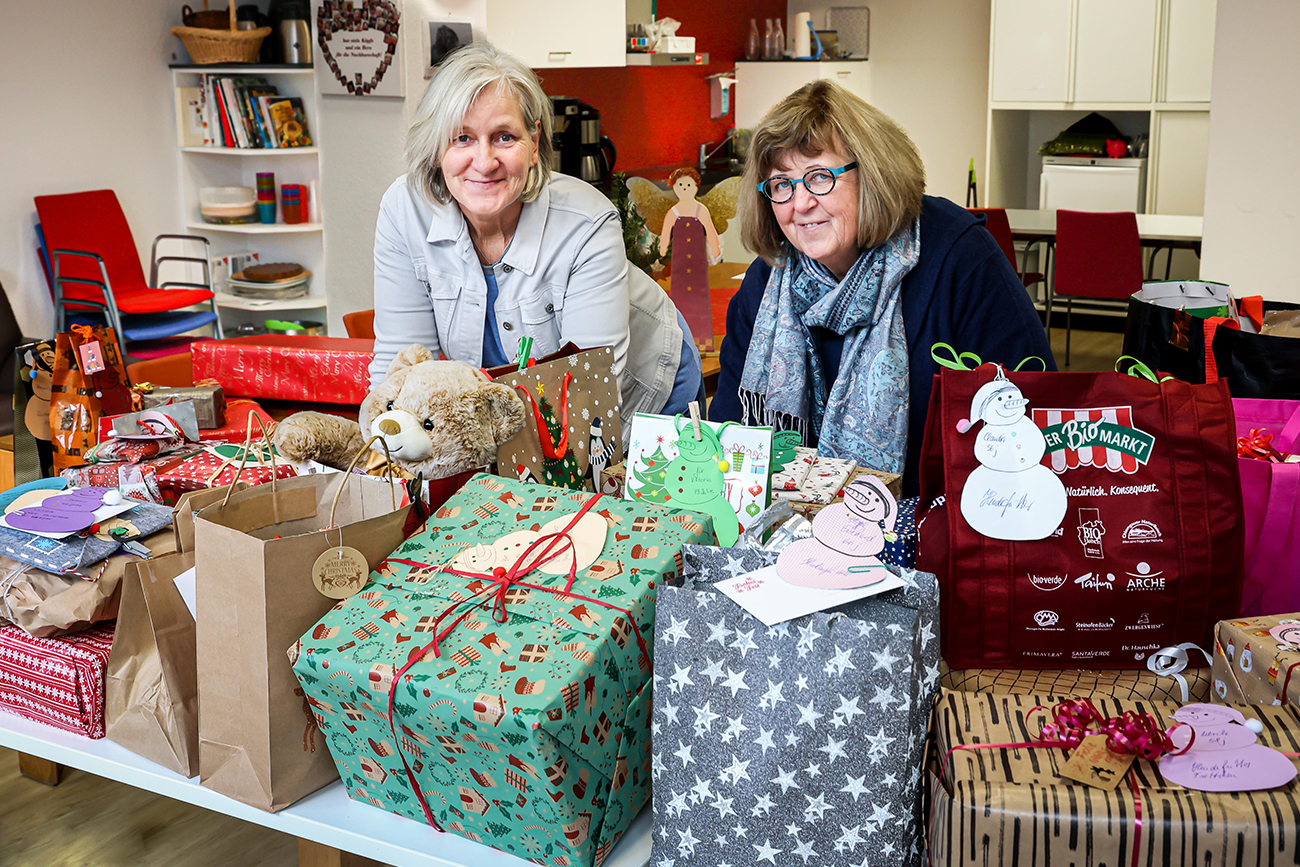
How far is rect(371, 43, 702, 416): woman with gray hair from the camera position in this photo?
2.05 metres

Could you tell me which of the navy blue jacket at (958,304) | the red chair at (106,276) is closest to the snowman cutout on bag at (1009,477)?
the navy blue jacket at (958,304)

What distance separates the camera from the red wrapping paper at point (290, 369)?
274 cm

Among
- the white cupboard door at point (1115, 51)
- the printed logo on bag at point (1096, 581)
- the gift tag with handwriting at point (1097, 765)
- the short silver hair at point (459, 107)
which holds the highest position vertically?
the white cupboard door at point (1115, 51)

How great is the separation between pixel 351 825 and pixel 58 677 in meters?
0.47

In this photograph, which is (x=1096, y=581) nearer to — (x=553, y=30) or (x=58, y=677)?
(x=58, y=677)

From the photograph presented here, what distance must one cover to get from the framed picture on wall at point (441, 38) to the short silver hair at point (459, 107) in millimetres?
3047

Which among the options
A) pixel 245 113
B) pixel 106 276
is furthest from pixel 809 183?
pixel 245 113

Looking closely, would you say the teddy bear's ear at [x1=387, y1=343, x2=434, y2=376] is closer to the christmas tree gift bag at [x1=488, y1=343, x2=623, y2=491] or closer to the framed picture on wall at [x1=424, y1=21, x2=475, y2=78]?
the christmas tree gift bag at [x1=488, y1=343, x2=623, y2=491]

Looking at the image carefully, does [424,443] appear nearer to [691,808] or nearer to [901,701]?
[691,808]

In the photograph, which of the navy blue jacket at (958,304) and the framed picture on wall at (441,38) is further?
the framed picture on wall at (441,38)

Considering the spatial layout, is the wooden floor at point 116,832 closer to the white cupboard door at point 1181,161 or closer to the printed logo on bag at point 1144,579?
the printed logo on bag at point 1144,579

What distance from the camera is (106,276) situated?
5.02m

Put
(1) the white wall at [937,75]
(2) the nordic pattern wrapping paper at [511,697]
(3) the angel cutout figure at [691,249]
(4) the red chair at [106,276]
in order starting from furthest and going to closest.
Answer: (1) the white wall at [937,75], (4) the red chair at [106,276], (3) the angel cutout figure at [691,249], (2) the nordic pattern wrapping paper at [511,697]

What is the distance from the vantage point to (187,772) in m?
1.28
